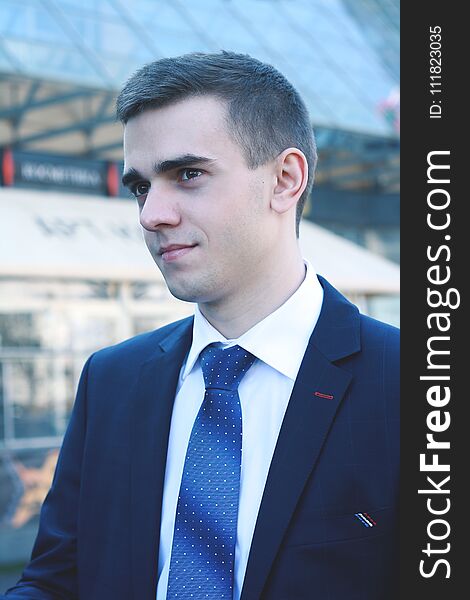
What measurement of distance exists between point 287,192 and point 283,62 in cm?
1356

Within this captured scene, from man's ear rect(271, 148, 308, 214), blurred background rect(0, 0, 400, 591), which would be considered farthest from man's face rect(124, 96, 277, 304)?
blurred background rect(0, 0, 400, 591)

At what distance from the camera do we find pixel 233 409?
7.42 feet

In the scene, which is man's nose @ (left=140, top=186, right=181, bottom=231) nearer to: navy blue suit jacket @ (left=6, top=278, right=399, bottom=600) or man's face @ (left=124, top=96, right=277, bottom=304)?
man's face @ (left=124, top=96, right=277, bottom=304)

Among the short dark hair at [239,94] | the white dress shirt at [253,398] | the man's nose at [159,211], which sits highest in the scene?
the short dark hair at [239,94]

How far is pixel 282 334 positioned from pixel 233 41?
516 inches

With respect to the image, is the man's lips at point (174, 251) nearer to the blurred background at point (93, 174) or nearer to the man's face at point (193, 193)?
the man's face at point (193, 193)

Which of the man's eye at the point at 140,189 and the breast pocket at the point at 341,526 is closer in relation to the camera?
the breast pocket at the point at 341,526

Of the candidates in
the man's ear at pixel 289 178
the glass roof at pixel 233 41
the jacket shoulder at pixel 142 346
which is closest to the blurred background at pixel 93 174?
the glass roof at pixel 233 41

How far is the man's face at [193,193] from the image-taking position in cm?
217

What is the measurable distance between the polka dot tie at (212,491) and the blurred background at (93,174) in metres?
6.68

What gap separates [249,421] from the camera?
2.26 metres

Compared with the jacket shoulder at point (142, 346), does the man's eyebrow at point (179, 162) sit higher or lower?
higher

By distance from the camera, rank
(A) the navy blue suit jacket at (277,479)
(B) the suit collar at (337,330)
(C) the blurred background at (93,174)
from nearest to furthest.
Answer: (A) the navy blue suit jacket at (277,479) → (B) the suit collar at (337,330) → (C) the blurred background at (93,174)

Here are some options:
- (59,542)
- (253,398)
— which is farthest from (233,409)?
(59,542)
